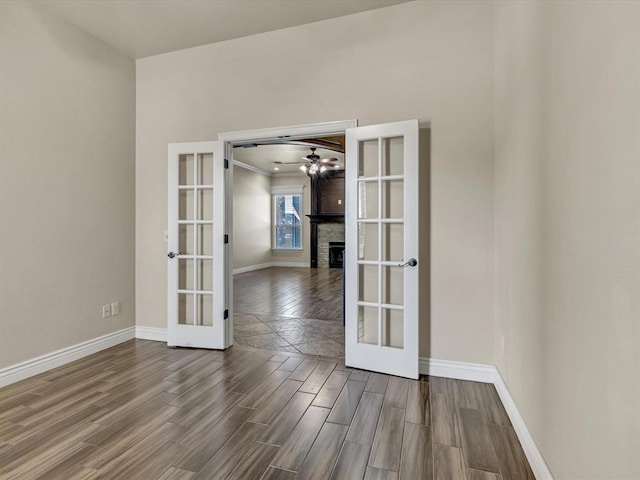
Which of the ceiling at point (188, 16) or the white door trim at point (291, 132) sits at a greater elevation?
the ceiling at point (188, 16)

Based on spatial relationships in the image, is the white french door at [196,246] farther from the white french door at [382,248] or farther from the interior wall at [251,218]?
the interior wall at [251,218]

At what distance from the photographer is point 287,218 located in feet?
37.2

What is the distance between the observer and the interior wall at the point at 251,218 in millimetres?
9431

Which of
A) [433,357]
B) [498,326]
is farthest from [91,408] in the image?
[498,326]

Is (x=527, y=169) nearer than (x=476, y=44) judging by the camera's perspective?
Yes

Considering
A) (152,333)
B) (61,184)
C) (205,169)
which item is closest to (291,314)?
A: (152,333)

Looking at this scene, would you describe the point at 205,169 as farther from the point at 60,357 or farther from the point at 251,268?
the point at 251,268

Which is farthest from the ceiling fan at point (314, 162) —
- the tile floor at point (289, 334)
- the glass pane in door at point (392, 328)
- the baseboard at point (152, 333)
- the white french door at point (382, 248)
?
the glass pane in door at point (392, 328)

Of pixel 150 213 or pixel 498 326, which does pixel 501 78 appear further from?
pixel 150 213

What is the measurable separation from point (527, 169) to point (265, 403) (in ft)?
7.39

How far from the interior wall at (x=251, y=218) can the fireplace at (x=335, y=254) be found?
2147 millimetres

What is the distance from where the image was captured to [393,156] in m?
2.97

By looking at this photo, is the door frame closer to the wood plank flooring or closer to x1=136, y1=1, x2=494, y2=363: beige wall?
x1=136, y1=1, x2=494, y2=363: beige wall

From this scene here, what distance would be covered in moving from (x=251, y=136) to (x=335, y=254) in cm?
733
